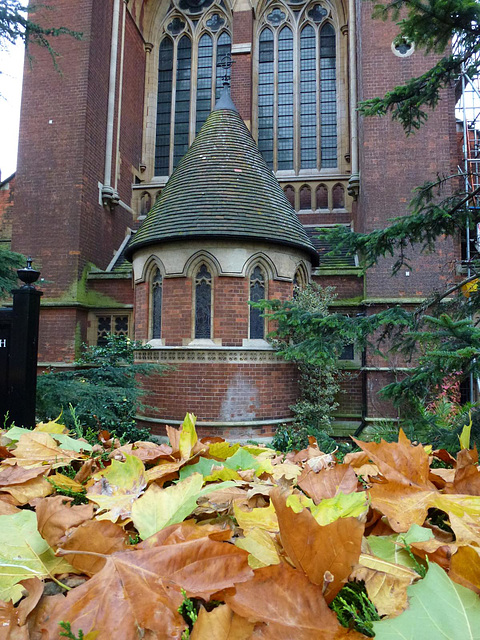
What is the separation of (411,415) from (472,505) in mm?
7966

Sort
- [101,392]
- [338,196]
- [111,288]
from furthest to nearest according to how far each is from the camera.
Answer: [338,196] < [111,288] < [101,392]

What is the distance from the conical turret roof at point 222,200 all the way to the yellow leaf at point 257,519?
8232 millimetres

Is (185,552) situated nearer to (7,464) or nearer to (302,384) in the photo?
(7,464)

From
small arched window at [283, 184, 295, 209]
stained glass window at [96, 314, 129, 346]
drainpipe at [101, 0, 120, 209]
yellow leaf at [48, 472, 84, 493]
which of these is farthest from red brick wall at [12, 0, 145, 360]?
yellow leaf at [48, 472, 84, 493]

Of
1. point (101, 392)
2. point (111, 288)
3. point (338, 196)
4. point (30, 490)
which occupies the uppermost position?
point (338, 196)

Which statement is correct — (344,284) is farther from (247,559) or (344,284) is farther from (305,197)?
(247,559)

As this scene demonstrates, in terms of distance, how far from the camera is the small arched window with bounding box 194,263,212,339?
29.6 feet

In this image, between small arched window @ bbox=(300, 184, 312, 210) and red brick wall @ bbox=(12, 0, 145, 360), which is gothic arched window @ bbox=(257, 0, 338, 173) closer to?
small arched window @ bbox=(300, 184, 312, 210)

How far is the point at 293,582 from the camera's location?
488 millimetres

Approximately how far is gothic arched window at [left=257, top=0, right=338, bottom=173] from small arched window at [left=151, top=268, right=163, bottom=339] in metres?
6.91

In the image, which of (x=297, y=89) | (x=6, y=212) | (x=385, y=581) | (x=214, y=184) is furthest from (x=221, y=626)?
(x=297, y=89)

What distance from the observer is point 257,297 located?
9.28m

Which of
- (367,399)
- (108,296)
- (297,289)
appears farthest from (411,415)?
(108,296)

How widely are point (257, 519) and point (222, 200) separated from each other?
9.03 m
